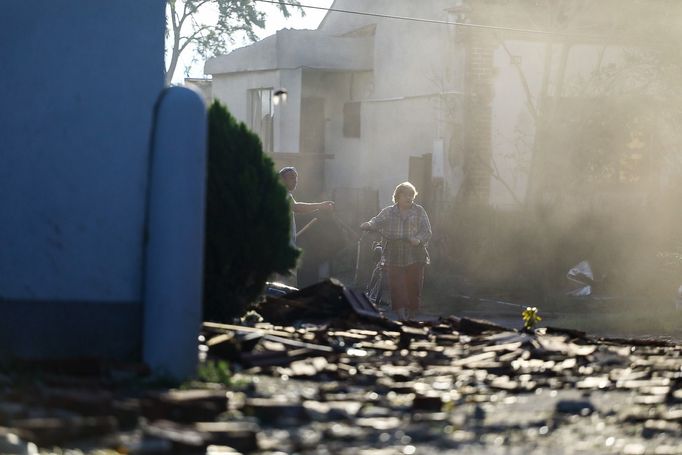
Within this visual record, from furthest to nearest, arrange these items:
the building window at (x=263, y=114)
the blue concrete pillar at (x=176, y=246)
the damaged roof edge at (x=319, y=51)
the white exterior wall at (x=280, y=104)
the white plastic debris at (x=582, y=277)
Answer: the building window at (x=263, y=114) < the white exterior wall at (x=280, y=104) < the damaged roof edge at (x=319, y=51) < the white plastic debris at (x=582, y=277) < the blue concrete pillar at (x=176, y=246)

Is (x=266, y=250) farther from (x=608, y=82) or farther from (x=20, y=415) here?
(x=608, y=82)

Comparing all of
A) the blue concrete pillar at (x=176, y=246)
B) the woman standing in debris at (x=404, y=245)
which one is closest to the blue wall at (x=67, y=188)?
the blue concrete pillar at (x=176, y=246)

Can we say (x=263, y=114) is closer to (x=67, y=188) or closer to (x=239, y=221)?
(x=239, y=221)

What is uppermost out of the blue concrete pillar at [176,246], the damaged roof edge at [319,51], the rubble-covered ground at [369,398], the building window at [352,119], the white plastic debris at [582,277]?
the damaged roof edge at [319,51]

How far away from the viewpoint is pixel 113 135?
864cm

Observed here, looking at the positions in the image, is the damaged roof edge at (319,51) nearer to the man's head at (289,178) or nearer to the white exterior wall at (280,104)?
the white exterior wall at (280,104)

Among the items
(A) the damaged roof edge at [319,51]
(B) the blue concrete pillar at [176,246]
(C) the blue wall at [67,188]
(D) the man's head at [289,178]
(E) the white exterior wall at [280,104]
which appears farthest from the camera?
(E) the white exterior wall at [280,104]

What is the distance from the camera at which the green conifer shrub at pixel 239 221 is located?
33.0ft

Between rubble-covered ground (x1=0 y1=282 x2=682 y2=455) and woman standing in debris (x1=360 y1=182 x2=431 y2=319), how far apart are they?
16.4 feet

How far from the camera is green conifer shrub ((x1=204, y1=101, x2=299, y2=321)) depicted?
10.0 m

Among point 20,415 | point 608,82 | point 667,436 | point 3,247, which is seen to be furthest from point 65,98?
point 608,82

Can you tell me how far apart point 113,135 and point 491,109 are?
19166 millimetres

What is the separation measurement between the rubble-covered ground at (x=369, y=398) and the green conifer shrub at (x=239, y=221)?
0.34 meters

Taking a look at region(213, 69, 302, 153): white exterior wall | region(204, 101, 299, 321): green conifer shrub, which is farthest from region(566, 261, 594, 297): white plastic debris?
region(204, 101, 299, 321): green conifer shrub
